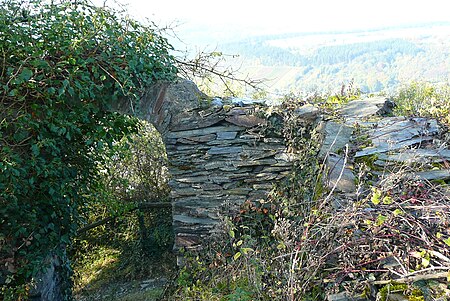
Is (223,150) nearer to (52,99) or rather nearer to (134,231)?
(52,99)

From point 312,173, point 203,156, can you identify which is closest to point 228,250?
point 203,156

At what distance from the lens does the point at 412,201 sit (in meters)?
2.08

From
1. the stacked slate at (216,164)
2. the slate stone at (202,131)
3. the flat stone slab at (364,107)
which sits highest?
the flat stone slab at (364,107)

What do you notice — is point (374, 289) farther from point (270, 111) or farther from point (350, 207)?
point (270, 111)

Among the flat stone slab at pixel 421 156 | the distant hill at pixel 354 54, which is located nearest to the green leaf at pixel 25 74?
the flat stone slab at pixel 421 156

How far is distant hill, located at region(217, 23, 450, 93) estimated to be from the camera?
13.5 meters

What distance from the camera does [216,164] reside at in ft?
14.5

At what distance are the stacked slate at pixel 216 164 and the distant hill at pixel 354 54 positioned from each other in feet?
26.0

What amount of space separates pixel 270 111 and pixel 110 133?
5.41ft

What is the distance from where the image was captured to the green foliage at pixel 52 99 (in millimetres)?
3713

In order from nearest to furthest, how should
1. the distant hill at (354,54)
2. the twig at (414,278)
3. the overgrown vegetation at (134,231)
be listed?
the twig at (414,278)
the overgrown vegetation at (134,231)
the distant hill at (354,54)

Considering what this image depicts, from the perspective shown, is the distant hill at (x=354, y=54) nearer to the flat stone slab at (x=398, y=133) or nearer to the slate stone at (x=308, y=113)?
the slate stone at (x=308, y=113)

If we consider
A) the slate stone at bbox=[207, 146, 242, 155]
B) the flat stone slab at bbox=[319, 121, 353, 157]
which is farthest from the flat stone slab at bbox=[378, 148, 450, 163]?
the slate stone at bbox=[207, 146, 242, 155]

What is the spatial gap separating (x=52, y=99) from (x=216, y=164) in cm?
176
